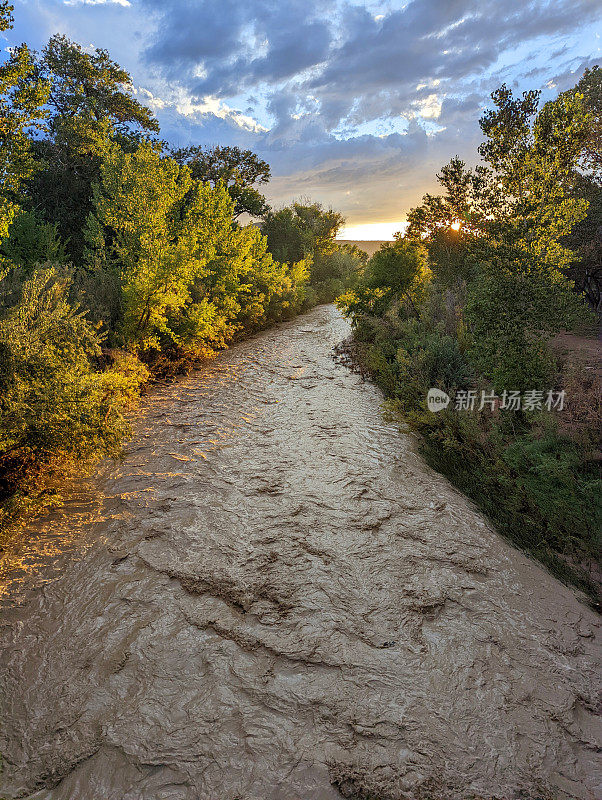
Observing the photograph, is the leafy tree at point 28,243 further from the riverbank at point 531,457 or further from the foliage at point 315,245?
the foliage at point 315,245

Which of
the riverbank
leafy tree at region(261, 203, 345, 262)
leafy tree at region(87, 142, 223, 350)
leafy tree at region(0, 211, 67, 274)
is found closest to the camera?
the riverbank

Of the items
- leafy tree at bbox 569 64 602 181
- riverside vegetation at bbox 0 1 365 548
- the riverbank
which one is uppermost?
leafy tree at bbox 569 64 602 181

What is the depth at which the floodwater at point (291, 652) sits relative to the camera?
3.42 meters

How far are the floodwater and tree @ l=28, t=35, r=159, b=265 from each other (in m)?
15.7

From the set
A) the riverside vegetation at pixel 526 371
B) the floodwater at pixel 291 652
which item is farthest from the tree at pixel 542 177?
the floodwater at pixel 291 652

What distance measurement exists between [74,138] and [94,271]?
9156 mm

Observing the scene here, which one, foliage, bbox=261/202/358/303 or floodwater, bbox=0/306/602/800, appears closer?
floodwater, bbox=0/306/602/800

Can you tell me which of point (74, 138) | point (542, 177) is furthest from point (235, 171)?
point (542, 177)

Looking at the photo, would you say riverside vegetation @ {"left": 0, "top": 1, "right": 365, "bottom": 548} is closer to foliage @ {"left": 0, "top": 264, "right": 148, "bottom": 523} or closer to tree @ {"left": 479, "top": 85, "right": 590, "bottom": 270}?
foliage @ {"left": 0, "top": 264, "right": 148, "bottom": 523}

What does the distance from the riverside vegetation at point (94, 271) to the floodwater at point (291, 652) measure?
1633mm

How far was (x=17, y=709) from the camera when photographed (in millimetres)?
3904

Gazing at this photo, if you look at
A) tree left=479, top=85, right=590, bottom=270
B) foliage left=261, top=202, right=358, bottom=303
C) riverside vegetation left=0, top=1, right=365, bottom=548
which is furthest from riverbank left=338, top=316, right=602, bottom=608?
foliage left=261, top=202, right=358, bottom=303

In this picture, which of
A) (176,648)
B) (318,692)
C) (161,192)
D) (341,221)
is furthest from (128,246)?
(341,221)

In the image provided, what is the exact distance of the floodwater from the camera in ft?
11.2
